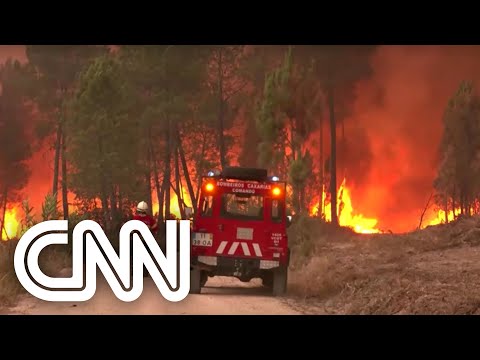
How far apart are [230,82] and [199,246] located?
28.4 metres

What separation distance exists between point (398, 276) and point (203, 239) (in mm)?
4573

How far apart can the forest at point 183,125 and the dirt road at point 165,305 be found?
1261 cm

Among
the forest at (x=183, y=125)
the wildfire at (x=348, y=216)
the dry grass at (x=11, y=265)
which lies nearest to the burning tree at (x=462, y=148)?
the forest at (x=183, y=125)

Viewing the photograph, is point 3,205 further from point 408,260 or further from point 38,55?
point 408,260

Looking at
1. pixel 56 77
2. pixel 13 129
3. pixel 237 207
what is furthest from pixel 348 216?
pixel 237 207

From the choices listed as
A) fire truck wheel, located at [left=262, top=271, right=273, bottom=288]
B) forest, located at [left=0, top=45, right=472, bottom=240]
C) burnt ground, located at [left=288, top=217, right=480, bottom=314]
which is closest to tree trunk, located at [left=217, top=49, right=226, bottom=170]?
forest, located at [left=0, top=45, right=472, bottom=240]

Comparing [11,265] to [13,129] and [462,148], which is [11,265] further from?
[13,129]

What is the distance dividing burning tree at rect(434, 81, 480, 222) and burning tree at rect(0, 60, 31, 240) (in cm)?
2568

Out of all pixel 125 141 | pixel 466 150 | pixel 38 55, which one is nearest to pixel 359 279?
pixel 125 141

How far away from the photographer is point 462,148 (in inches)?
1644

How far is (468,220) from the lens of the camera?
28.8 meters

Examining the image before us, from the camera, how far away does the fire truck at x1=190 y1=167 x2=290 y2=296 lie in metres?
19.0

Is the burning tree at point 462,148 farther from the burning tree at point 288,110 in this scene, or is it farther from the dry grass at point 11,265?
the dry grass at point 11,265

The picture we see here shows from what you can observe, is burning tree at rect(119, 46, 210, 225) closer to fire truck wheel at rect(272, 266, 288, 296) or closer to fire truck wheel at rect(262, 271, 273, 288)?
fire truck wheel at rect(262, 271, 273, 288)
